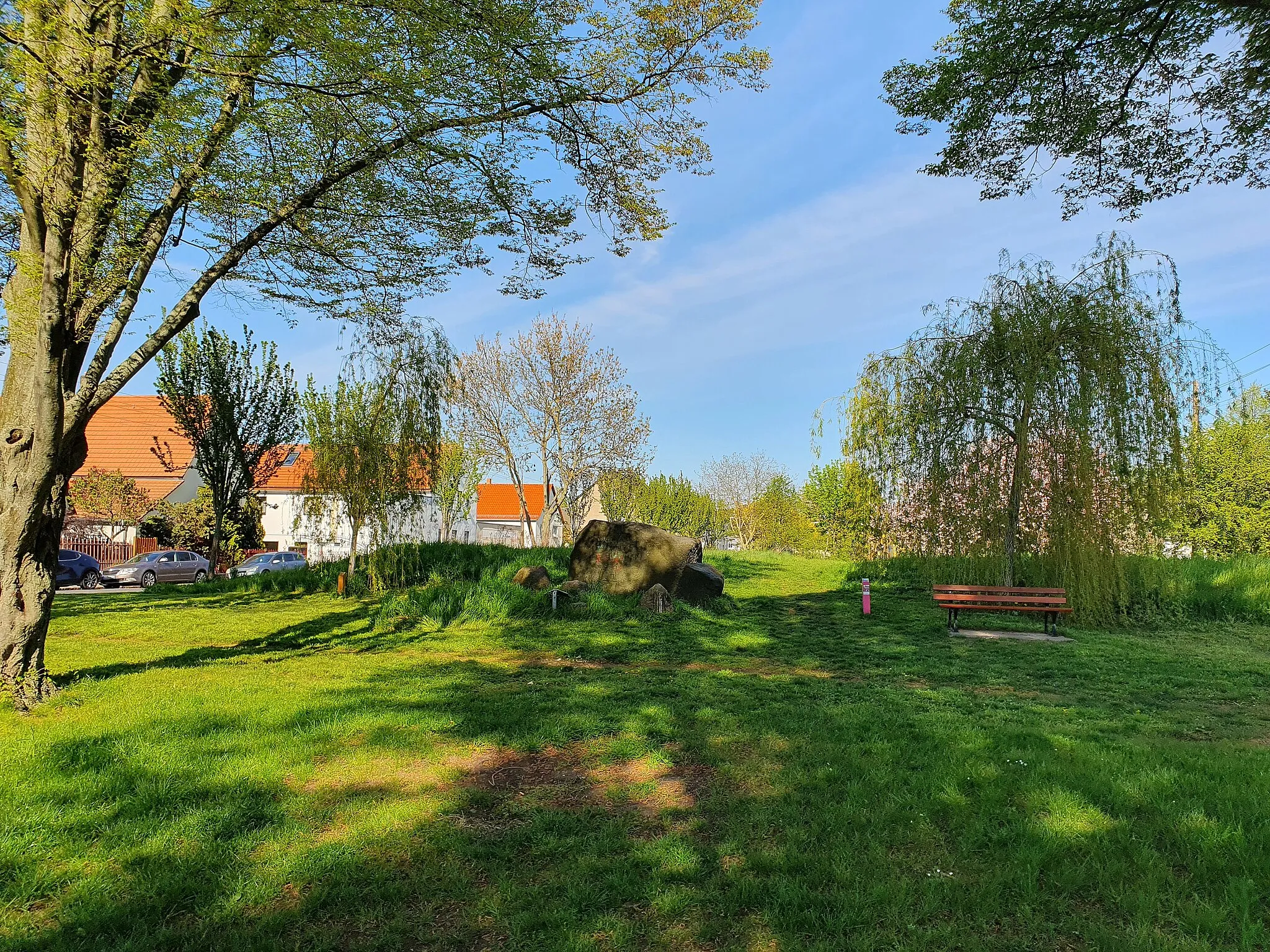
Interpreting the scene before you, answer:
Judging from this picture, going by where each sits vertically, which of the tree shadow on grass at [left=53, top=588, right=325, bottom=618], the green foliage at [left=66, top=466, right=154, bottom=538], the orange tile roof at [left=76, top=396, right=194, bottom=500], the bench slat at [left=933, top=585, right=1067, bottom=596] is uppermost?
the orange tile roof at [left=76, top=396, right=194, bottom=500]

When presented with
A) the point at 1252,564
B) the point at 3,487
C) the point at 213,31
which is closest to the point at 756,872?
the point at 3,487

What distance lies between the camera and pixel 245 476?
19.1 meters

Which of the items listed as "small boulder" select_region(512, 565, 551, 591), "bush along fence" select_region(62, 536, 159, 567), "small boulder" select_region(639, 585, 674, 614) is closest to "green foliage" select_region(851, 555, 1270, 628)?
"small boulder" select_region(639, 585, 674, 614)

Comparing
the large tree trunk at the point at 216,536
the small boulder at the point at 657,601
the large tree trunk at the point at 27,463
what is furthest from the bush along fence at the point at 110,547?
the large tree trunk at the point at 27,463

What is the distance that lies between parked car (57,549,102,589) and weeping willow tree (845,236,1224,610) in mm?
24107

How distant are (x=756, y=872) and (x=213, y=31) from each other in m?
7.12

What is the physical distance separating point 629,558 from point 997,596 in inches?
251

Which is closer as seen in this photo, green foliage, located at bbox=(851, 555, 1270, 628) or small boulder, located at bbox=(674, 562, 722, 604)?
green foliage, located at bbox=(851, 555, 1270, 628)

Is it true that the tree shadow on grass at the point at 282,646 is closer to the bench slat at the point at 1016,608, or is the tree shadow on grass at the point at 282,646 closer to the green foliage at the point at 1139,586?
the bench slat at the point at 1016,608

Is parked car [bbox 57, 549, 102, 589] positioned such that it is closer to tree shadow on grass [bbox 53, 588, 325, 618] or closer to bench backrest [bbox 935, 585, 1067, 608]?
tree shadow on grass [bbox 53, 588, 325, 618]

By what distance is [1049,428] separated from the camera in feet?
36.9

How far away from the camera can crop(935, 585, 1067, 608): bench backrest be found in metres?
10.3

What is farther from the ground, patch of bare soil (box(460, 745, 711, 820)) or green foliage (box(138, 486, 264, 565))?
green foliage (box(138, 486, 264, 565))

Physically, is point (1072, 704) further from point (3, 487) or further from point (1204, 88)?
point (3, 487)
